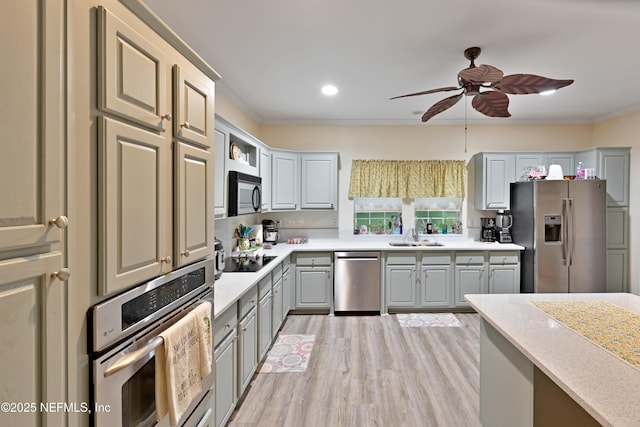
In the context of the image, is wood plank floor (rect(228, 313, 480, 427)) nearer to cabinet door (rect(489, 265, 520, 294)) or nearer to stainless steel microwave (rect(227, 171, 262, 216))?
cabinet door (rect(489, 265, 520, 294))

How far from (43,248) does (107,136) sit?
371 millimetres

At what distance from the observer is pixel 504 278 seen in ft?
13.5

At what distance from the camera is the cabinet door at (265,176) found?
3.73 m

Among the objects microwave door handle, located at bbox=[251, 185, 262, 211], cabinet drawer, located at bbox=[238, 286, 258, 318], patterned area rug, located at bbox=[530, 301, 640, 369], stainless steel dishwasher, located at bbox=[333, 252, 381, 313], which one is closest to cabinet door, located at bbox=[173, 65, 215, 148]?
cabinet drawer, located at bbox=[238, 286, 258, 318]

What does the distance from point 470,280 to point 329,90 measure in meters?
3.04

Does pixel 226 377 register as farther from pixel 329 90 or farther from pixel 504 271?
pixel 504 271

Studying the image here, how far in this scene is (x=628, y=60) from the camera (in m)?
2.69

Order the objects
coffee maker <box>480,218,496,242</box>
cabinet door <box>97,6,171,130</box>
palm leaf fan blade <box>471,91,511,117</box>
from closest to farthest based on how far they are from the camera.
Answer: cabinet door <box>97,6,171,130</box> < palm leaf fan blade <box>471,91,511,117</box> < coffee maker <box>480,218,496,242</box>

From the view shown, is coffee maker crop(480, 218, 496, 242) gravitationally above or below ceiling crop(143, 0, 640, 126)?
below

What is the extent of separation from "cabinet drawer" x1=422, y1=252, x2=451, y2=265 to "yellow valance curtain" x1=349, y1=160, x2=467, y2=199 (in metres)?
0.96

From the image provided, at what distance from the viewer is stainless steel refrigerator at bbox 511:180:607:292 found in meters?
3.83

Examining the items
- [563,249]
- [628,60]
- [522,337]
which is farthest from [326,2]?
[563,249]

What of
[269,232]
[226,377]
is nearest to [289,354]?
[226,377]

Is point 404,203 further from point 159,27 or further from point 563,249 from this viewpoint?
point 159,27
